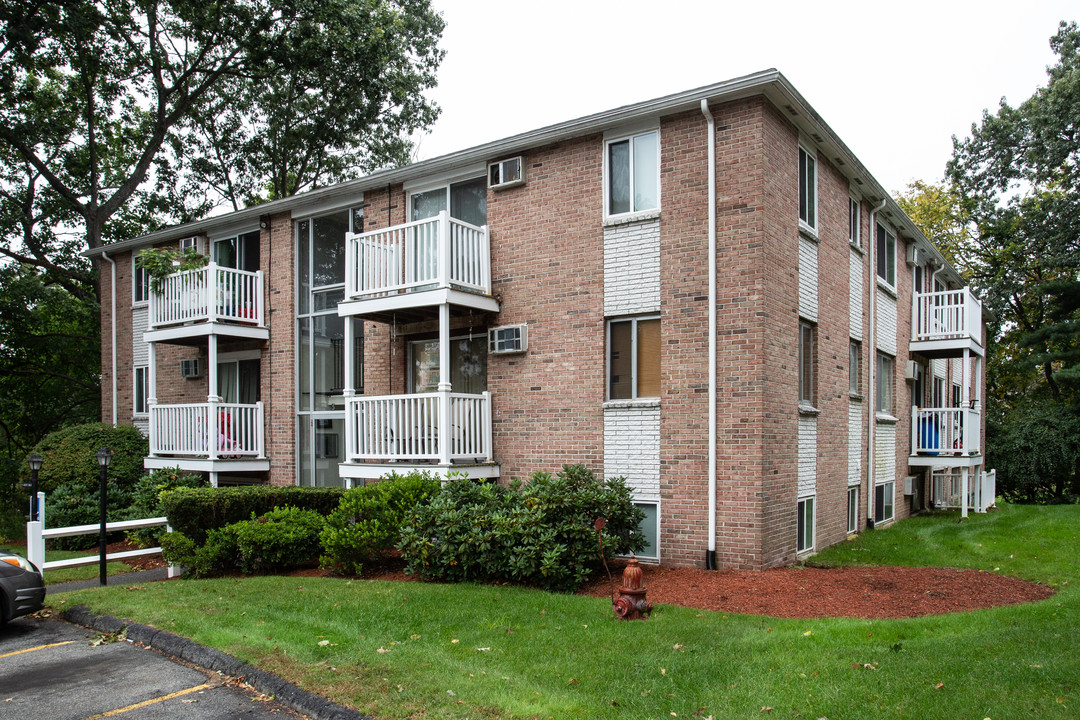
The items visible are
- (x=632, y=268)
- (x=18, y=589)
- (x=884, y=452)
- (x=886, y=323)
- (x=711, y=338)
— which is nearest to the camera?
(x=18, y=589)

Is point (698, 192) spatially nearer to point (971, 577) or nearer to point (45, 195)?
point (971, 577)

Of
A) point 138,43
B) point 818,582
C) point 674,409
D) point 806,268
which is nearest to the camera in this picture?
point 818,582

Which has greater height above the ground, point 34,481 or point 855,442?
point 855,442

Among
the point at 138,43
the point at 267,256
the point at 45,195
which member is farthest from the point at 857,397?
the point at 45,195

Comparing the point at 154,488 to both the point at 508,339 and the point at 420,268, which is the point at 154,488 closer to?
the point at 420,268

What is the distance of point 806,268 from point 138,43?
70.5 ft

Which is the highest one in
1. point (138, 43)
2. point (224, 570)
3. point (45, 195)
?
point (138, 43)

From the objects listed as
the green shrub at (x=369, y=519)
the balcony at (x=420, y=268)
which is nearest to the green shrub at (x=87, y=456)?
the balcony at (x=420, y=268)

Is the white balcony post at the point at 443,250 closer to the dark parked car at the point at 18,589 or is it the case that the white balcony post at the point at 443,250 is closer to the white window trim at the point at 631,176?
the white window trim at the point at 631,176

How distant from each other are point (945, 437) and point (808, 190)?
8.49 m

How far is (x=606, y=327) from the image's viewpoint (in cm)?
1120

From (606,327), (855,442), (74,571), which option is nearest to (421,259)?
(606,327)

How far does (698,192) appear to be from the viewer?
34.2ft

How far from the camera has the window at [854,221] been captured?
558 inches
